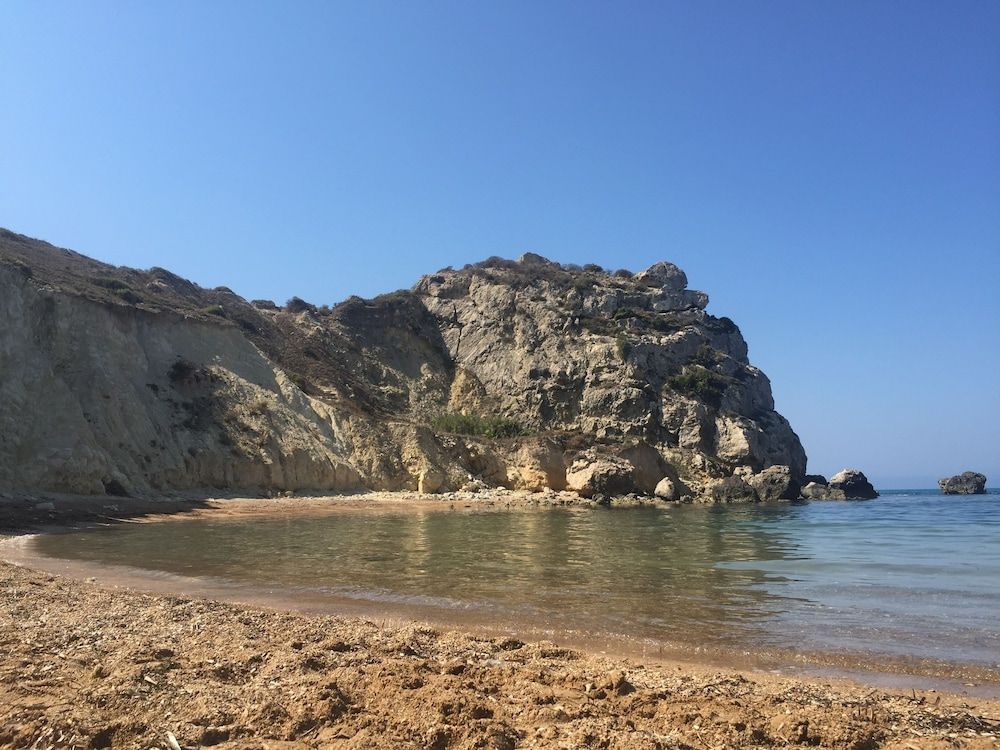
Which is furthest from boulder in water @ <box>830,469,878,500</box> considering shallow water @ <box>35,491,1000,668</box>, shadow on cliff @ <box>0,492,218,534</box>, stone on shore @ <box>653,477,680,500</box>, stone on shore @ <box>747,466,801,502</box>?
shadow on cliff @ <box>0,492,218,534</box>

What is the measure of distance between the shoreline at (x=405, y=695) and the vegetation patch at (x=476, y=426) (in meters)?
43.7

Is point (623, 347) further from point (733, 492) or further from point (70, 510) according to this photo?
point (70, 510)

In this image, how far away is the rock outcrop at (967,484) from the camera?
7775 cm

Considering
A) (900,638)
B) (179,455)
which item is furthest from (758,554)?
(179,455)

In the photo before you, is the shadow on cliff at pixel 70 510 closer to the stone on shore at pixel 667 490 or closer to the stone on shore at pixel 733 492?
the stone on shore at pixel 667 490

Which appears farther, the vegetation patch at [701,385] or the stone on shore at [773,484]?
the vegetation patch at [701,385]

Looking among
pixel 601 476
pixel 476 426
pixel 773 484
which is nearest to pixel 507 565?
pixel 601 476

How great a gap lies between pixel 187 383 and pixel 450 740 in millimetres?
36627

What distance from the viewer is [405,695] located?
4.48 m

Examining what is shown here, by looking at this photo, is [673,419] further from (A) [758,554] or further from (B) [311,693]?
(B) [311,693]

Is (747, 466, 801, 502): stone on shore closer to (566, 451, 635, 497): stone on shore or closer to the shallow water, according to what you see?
(566, 451, 635, 497): stone on shore

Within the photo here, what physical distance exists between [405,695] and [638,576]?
8139 mm

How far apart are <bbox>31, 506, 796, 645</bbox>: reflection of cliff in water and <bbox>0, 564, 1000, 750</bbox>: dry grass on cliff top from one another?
2.30 meters

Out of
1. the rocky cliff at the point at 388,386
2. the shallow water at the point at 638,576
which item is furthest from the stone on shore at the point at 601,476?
the shallow water at the point at 638,576
